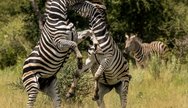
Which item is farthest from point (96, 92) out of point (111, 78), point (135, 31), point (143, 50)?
point (135, 31)

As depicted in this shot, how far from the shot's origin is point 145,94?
12586 mm

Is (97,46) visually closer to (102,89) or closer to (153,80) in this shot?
(102,89)

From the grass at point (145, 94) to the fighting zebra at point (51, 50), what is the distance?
2.03 metres

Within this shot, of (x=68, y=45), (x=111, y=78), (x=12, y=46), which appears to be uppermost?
(x=68, y=45)

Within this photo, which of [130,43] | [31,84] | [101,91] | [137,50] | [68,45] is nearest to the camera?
[68,45]

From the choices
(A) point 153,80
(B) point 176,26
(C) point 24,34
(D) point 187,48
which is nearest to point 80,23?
(C) point 24,34

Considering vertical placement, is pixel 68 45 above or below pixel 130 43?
above

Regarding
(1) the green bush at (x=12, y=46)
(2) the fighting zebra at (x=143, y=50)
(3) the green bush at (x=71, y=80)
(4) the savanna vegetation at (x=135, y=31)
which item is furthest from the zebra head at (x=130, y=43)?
(3) the green bush at (x=71, y=80)

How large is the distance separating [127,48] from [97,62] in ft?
37.7

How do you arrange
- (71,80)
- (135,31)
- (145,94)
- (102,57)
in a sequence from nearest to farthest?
1. (102,57)
2. (71,80)
3. (145,94)
4. (135,31)

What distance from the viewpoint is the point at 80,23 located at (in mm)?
24359

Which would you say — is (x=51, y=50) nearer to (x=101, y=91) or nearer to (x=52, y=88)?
(x=52, y=88)

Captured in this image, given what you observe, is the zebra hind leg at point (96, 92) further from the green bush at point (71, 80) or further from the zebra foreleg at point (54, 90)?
the green bush at point (71, 80)

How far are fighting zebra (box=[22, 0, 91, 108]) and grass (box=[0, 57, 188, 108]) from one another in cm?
203
